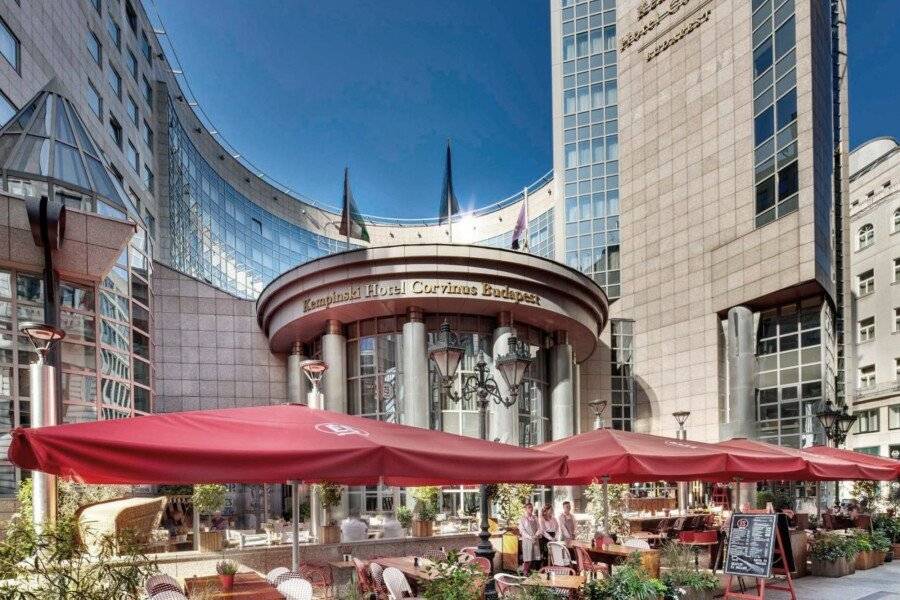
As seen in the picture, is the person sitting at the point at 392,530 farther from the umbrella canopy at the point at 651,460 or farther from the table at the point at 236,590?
the table at the point at 236,590

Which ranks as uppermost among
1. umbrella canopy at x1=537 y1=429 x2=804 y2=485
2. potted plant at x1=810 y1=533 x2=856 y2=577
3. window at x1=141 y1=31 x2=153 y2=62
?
window at x1=141 y1=31 x2=153 y2=62

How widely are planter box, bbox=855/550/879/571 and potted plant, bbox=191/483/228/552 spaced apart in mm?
13514

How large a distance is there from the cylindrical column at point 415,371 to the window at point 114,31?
22.1 m

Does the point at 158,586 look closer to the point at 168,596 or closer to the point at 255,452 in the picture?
the point at 168,596

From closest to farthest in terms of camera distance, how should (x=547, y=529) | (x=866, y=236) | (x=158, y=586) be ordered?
(x=158, y=586) < (x=547, y=529) < (x=866, y=236)

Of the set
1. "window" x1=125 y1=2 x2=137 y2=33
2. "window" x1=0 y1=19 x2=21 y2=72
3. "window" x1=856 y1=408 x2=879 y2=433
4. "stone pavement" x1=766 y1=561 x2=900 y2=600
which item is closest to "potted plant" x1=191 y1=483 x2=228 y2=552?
"stone pavement" x1=766 y1=561 x2=900 y2=600

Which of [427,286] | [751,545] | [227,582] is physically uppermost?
[427,286]

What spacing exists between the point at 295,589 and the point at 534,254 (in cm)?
2076

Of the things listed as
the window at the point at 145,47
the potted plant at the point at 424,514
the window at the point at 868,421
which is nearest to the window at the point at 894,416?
the window at the point at 868,421

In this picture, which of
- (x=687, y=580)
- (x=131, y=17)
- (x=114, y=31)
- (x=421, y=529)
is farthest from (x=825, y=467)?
(x=131, y=17)

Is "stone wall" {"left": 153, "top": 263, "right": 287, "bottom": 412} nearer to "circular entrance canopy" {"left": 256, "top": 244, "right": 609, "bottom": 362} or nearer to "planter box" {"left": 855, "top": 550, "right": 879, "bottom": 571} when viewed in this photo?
"circular entrance canopy" {"left": 256, "top": 244, "right": 609, "bottom": 362}

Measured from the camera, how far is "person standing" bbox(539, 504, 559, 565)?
44.6ft

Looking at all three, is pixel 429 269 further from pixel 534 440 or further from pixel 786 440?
pixel 786 440

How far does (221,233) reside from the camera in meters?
52.3
